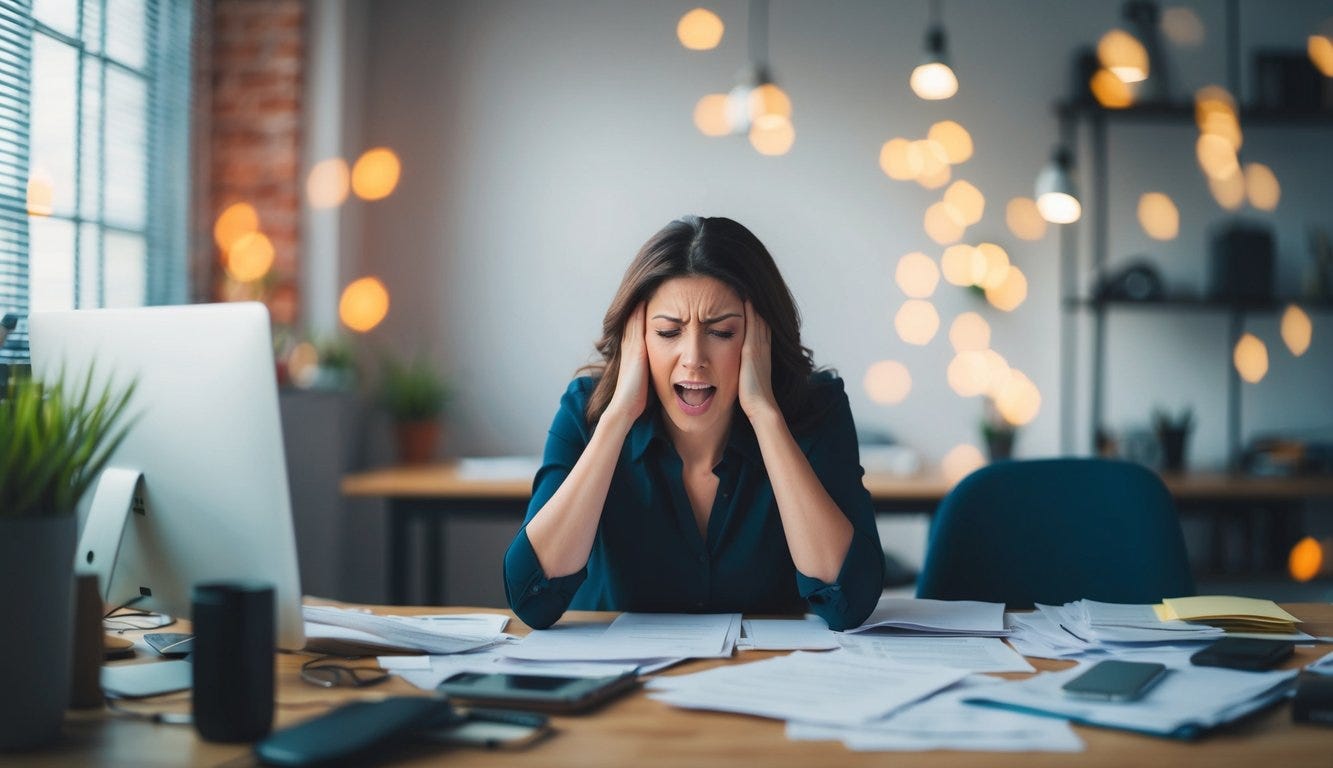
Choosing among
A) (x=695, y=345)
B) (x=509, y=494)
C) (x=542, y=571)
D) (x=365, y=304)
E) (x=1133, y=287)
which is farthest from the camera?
(x=365, y=304)

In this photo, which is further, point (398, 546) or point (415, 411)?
point (415, 411)

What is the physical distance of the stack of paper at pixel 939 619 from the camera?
1.40m

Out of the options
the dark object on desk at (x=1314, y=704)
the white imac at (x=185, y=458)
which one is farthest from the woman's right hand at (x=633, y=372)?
the dark object on desk at (x=1314, y=704)

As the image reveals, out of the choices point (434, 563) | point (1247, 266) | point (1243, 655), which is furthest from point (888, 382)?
point (1243, 655)

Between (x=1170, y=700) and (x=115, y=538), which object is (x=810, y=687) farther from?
(x=115, y=538)

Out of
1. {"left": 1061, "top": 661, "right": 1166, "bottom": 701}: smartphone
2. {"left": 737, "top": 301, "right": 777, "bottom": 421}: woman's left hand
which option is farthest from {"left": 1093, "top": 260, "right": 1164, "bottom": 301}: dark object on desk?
{"left": 1061, "top": 661, "right": 1166, "bottom": 701}: smartphone

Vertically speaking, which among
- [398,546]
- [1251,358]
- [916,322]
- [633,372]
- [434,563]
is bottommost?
[434,563]

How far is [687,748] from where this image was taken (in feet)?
3.17

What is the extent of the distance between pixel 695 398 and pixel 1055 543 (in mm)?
644

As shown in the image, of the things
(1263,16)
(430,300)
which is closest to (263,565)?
(430,300)

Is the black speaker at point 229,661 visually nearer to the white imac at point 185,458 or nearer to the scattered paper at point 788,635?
the white imac at point 185,458

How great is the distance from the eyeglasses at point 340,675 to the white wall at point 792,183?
2826 mm

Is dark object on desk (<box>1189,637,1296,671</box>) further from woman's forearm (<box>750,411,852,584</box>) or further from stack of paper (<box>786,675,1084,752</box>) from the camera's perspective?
woman's forearm (<box>750,411,852,584</box>)

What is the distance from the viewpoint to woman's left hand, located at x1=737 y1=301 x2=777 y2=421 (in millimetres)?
1697
